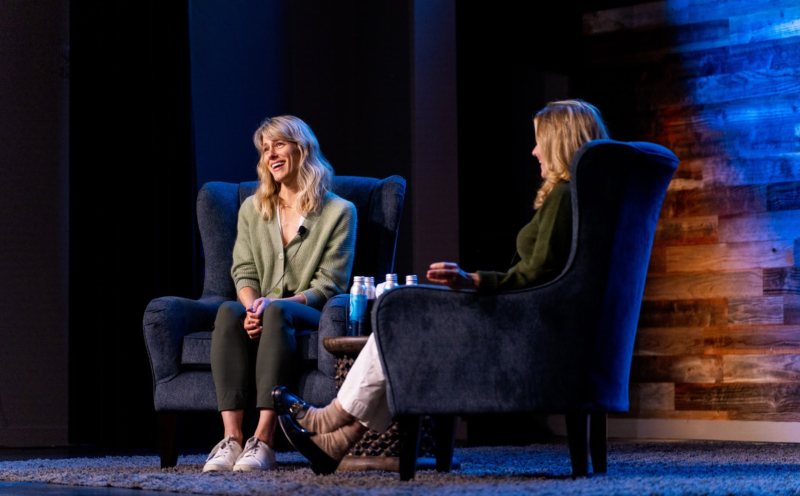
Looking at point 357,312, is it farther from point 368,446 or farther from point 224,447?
point 224,447

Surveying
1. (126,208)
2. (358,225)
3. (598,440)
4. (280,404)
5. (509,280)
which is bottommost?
(598,440)

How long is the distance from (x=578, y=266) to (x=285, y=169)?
1.34 m

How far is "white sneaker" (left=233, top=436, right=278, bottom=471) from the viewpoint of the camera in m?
2.67

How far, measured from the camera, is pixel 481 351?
2.21m

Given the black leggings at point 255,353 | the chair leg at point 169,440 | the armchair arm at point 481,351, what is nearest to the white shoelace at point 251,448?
the black leggings at point 255,353

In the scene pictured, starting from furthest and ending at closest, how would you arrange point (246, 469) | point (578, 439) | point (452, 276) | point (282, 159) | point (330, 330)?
point (282, 159), point (330, 330), point (246, 469), point (578, 439), point (452, 276)

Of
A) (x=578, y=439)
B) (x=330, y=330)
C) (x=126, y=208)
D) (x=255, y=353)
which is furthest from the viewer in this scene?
(x=126, y=208)

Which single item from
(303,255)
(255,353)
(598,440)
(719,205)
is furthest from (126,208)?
(719,205)

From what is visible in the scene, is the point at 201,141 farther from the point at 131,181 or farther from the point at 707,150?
the point at 707,150

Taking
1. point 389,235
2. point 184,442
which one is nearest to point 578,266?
point 389,235

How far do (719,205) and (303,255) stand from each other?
7.95ft

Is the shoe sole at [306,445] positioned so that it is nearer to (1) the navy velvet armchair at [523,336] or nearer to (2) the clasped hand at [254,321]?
(1) the navy velvet armchair at [523,336]

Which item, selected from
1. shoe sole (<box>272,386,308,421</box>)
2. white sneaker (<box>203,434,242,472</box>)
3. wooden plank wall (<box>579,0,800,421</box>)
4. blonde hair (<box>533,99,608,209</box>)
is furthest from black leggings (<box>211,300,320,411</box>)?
wooden plank wall (<box>579,0,800,421</box>)

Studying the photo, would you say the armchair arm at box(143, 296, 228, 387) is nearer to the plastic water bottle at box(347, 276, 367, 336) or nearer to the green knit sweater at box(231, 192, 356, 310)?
the green knit sweater at box(231, 192, 356, 310)
